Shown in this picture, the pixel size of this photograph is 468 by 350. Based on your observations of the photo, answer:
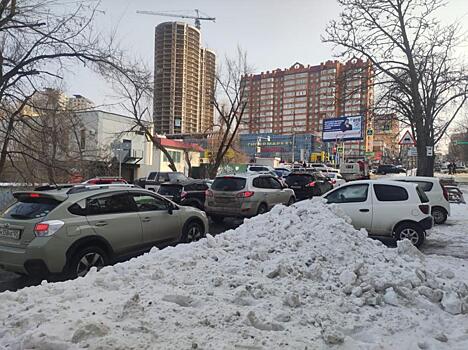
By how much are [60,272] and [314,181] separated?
49.4ft

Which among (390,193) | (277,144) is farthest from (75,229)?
(277,144)

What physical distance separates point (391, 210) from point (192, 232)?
4834 mm

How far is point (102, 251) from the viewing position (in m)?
6.61

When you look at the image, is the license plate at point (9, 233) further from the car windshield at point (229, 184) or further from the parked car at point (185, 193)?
the parked car at point (185, 193)

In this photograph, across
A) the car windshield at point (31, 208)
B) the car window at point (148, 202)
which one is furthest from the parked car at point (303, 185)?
the car windshield at point (31, 208)

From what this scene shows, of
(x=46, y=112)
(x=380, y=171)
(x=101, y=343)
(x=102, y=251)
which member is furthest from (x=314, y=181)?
(x=380, y=171)

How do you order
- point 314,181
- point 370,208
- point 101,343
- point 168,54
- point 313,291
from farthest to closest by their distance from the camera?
point 168,54
point 314,181
point 370,208
point 313,291
point 101,343

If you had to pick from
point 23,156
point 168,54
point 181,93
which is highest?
point 168,54

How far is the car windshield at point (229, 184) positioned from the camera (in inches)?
494

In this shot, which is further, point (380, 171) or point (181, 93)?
point (380, 171)

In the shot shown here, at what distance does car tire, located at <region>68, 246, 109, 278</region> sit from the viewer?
20.1 feet

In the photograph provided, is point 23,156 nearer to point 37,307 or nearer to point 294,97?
point 37,307

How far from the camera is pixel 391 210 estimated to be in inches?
376

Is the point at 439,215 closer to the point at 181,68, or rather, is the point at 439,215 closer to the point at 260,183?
the point at 260,183
